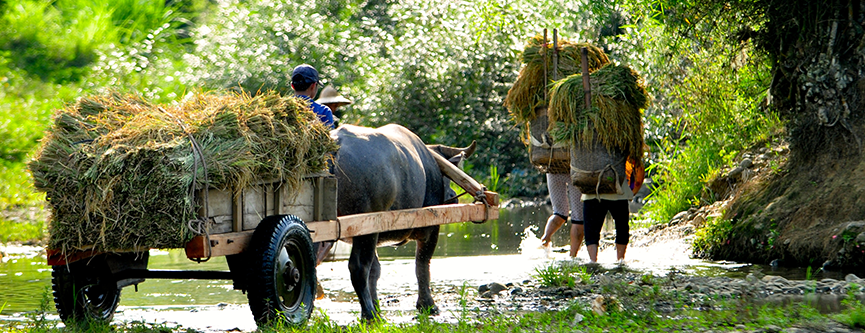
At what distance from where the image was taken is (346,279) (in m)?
8.59


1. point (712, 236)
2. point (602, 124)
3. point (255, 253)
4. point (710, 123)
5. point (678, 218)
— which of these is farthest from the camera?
point (710, 123)

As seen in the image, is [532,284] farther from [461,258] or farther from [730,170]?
[730,170]

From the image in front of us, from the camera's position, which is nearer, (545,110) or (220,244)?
(220,244)

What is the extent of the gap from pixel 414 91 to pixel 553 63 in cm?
1024

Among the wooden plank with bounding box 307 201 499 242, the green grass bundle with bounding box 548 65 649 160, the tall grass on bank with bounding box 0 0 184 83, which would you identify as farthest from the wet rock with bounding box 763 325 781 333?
the tall grass on bank with bounding box 0 0 184 83

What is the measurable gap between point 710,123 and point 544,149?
9.11 ft

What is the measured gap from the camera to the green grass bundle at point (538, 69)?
9.39 metres

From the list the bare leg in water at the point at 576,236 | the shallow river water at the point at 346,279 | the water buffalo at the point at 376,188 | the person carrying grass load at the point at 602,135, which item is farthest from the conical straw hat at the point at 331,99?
the bare leg in water at the point at 576,236

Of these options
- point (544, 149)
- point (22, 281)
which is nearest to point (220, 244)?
point (22, 281)

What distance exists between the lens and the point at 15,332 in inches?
216

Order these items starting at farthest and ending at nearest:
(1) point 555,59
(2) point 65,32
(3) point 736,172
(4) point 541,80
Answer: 1. (2) point 65,32
2. (3) point 736,172
3. (4) point 541,80
4. (1) point 555,59

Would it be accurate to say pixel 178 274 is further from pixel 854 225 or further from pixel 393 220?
pixel 854 225

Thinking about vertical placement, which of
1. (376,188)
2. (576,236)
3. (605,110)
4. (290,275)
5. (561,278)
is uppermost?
(605,110)

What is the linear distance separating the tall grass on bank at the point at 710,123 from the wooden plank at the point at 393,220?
4289 mm
